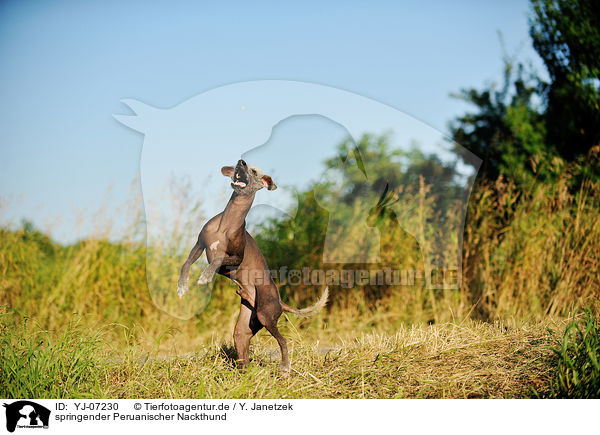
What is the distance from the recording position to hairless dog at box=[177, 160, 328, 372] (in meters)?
2.29

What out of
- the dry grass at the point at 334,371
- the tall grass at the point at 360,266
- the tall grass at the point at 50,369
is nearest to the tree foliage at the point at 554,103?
the tall grass at the point at 360,266

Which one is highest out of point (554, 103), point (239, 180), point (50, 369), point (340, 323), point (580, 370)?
point (554, 103)

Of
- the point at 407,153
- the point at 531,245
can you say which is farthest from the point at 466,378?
the point at 531,245

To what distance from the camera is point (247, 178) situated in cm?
228

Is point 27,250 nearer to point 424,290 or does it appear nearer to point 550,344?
point 424,290

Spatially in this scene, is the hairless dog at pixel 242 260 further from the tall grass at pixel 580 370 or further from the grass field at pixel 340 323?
the tall grass at pixel 580 370
